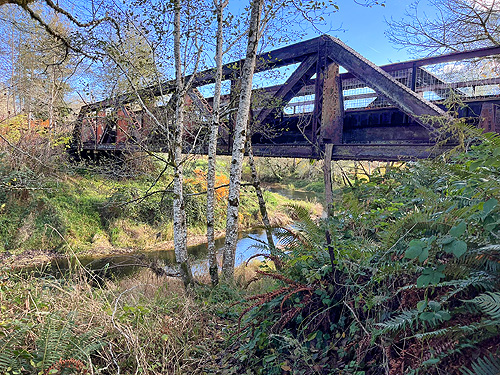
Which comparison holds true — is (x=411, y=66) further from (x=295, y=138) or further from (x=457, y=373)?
(x=457, y=373)

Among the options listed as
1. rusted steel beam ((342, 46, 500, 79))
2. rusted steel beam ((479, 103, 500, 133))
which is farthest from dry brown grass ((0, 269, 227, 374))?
rusted steel beam ((342, 46, 500, 79))

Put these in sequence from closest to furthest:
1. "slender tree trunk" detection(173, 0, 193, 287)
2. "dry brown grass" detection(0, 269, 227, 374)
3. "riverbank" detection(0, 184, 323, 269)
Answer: "dry brown grass" detection(0, 269, 227, 374) → "slender tree trunk" detection(173, 0, 193, 287) → "riverbank" detection(0, 184, 323, 269)

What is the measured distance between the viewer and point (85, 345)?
251cm

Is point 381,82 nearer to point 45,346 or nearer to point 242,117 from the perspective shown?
point 242,117

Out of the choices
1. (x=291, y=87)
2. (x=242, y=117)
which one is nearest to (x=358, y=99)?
(x=291, y=87)

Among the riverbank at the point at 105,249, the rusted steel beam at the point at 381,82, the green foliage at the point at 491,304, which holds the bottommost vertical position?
the riverbank at the point at 105,249

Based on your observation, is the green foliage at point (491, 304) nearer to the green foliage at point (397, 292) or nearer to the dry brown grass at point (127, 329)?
the green foliage at point (397, 292)

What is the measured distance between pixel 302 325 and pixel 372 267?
72cm

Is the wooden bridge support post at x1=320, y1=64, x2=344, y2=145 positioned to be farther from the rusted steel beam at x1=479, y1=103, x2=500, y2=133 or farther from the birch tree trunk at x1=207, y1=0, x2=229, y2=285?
the birch tree trunk at x1=207, y1=0, x2=229, y2=285

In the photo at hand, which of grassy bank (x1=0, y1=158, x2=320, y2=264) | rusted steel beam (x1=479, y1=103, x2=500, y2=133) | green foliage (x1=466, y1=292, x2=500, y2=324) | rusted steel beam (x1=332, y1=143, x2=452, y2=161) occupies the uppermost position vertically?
rusted steel beam (x1=479, y1=103, x2=500, y2=133)

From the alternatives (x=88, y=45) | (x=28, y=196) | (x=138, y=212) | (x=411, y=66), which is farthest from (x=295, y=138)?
(x=28, y=196)

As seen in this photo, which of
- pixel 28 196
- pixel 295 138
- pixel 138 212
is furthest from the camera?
pixel 138 212

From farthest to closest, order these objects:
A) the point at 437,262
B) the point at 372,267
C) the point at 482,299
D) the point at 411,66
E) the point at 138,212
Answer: the point at 138,212 → the point at 411,66 → the point at 372,267 → the point at 437,262 → the point at 482,299

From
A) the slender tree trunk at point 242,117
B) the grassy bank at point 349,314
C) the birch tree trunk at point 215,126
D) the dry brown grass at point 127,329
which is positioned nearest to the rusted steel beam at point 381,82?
the grassy bank at point 349,314
